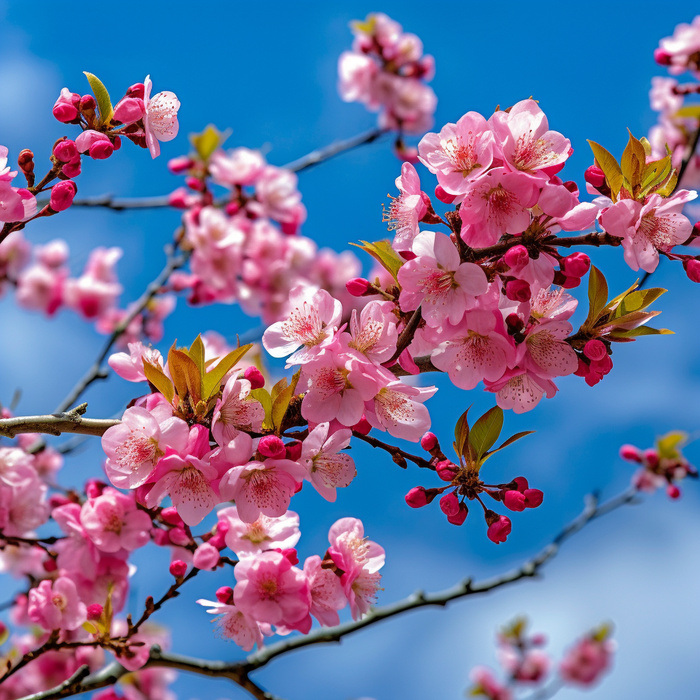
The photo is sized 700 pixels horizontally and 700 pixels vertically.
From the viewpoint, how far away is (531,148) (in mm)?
1419

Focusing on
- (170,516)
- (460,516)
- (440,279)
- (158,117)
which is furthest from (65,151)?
(460,516)

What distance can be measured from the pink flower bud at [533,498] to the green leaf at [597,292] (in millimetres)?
443

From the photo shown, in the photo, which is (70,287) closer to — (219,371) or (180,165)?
(180,165)

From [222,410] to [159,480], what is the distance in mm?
224

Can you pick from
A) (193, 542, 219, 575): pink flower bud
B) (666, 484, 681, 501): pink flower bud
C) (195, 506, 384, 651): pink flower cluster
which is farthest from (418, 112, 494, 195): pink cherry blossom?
(666, 484, 681, 501): pink flower bud

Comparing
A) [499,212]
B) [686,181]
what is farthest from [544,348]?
[686,181]

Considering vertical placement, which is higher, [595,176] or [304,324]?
[595,176]

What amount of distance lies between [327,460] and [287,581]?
470 mm

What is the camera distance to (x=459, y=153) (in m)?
1.43

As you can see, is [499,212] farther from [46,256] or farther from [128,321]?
[46,256]

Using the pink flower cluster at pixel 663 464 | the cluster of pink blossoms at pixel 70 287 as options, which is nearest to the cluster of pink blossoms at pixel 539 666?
the pink flower cluster at pixel 663 464

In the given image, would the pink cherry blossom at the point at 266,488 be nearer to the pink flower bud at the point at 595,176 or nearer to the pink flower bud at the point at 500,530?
the pink flower bud at the point at 500,530

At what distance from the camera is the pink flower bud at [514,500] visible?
1.50 m

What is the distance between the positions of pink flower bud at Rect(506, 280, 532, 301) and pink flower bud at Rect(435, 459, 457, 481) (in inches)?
17.0
